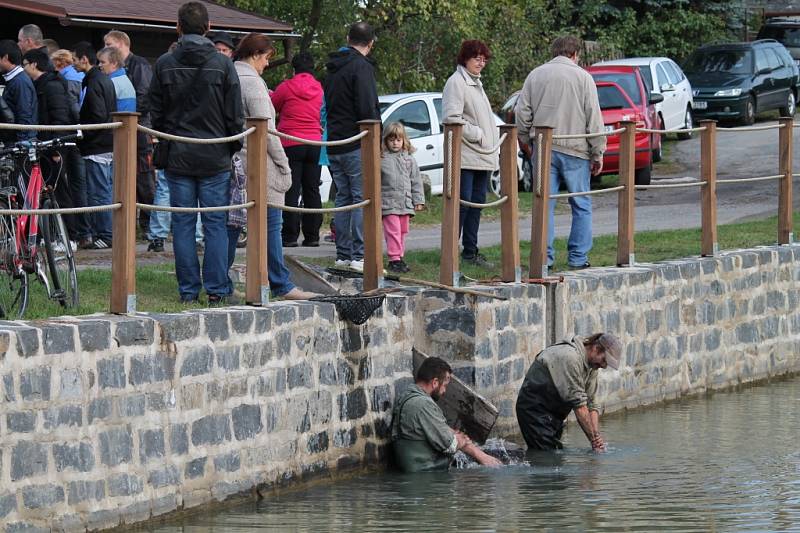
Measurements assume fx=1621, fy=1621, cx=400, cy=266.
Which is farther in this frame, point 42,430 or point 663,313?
point 663,313

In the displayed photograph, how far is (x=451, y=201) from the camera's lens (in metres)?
11.7

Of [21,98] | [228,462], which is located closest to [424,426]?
[228,462]

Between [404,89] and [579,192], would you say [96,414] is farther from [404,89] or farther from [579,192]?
[404,89]

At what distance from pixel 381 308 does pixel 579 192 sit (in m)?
2.95

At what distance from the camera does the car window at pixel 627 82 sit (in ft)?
83.6

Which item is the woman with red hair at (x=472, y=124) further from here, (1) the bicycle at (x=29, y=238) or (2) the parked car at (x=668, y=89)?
(2) the parked car at (x=668, y=89)

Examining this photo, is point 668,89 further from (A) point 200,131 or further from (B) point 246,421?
(B) point 246,421

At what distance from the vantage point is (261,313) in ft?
32.0

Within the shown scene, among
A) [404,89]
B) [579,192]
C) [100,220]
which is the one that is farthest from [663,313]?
[404,89]

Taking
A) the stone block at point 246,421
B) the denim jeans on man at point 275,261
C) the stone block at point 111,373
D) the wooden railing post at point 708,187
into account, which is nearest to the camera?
the stone block at point 111,373

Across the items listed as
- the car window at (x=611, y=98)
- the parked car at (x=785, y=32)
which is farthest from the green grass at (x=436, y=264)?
the parked car at (x=785, y=32)

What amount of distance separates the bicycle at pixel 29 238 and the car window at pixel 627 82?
53.1 ft

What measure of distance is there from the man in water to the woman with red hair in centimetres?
279

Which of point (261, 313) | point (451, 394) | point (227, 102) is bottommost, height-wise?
point (451, 394)
